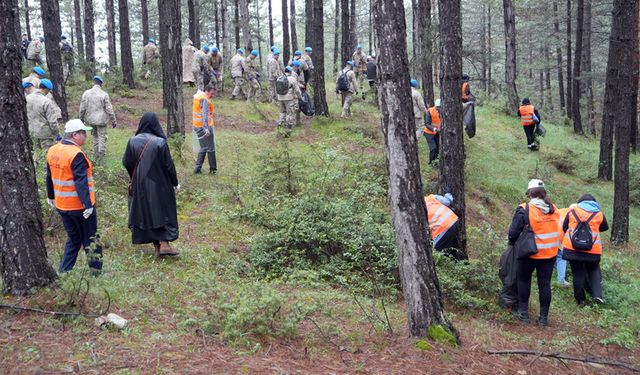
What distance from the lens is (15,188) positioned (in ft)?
18.1

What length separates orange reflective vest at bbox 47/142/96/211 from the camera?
684 centimetres

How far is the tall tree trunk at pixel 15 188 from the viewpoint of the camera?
5.42 metres

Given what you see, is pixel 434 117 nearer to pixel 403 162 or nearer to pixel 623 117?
pixel 623 117

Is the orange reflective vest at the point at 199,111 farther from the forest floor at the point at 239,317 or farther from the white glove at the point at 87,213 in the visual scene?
the white glove at the point at 87,213

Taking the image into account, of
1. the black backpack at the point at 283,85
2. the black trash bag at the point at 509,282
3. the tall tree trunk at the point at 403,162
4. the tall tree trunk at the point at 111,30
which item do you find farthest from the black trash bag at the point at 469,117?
the tall tree trunk at the point at 111,30

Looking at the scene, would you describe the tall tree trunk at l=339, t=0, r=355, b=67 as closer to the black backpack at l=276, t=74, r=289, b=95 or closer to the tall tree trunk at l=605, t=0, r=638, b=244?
the black backpack at l=276, t=74, r=289, b=95

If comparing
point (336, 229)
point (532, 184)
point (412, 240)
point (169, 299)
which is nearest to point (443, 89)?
point (532, 184)

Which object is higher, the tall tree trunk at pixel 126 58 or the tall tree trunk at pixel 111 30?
the tall tree trunk at pixel 111 30

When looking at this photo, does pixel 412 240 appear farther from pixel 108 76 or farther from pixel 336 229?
pixel 108 76

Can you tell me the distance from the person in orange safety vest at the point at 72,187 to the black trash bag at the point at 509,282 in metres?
5.97

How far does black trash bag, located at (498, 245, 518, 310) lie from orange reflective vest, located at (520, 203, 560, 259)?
1.49 feet

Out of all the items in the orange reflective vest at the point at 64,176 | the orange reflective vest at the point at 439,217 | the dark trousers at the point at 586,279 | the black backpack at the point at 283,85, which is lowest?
the dark trousers at the point at 586,279

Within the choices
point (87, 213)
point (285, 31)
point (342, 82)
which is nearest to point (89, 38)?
point (285, 31)

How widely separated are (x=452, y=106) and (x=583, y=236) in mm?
3059
